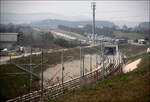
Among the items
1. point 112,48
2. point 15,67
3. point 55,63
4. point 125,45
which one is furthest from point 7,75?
point 112,48

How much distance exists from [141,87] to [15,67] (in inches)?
440

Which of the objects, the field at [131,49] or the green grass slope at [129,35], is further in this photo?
the green grass slope at [129,35]

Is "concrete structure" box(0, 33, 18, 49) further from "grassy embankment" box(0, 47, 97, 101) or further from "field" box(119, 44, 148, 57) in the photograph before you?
"field" box(119, 44, 148, 57)

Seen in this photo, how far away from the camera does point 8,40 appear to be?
2328 centimetres

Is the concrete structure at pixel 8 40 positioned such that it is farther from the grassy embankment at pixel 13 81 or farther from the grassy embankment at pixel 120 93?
the grassy embankment at pixel 120 93

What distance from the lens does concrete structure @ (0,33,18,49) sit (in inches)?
899

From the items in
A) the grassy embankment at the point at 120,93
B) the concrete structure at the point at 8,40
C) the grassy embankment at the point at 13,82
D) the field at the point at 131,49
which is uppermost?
the concrete structure at the point at 8,40

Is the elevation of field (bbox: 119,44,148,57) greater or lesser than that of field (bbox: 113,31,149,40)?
lesser

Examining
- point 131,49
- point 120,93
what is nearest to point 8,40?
point 131,49

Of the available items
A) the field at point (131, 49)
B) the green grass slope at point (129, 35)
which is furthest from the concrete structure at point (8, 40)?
the green grass slope at point (129, 35)

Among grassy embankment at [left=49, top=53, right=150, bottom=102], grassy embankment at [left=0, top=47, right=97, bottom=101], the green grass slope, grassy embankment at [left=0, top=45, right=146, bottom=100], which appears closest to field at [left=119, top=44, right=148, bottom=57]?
the green grass slope

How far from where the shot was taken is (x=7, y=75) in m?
12.7

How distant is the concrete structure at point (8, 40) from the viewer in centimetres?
2284

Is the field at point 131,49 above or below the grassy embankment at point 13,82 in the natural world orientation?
above
